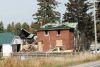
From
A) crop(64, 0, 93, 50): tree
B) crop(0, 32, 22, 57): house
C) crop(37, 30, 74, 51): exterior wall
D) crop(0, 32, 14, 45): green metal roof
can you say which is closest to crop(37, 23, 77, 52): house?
crop(37, 30, 74, 51): exterior wall

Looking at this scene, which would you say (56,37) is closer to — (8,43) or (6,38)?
(6,38)

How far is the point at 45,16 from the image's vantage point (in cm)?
11375

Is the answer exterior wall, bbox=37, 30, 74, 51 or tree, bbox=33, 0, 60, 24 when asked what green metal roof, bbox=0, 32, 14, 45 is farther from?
tree, bbox=33, 0, 60, 24

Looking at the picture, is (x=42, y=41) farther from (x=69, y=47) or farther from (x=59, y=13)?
(x=59, y=13)

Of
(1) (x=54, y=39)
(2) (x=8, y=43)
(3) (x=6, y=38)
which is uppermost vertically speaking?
(3) (x=6, y=38)

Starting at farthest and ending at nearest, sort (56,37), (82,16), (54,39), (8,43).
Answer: (82,16) → (56,37) → (54,39) → (8,43)

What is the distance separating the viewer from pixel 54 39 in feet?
278

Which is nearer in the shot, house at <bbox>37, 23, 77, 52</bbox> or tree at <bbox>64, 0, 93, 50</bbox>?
house at <bbox>37, 23, 77, 52</bbox>

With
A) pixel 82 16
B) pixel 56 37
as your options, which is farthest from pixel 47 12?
pixel 56 37

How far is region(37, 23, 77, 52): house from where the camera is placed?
83062 mm

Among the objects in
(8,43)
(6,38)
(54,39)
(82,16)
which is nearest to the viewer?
(8,43)

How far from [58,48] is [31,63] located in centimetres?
4717

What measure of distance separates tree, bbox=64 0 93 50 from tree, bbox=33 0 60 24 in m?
7.76

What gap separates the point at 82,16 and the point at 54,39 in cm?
2205
